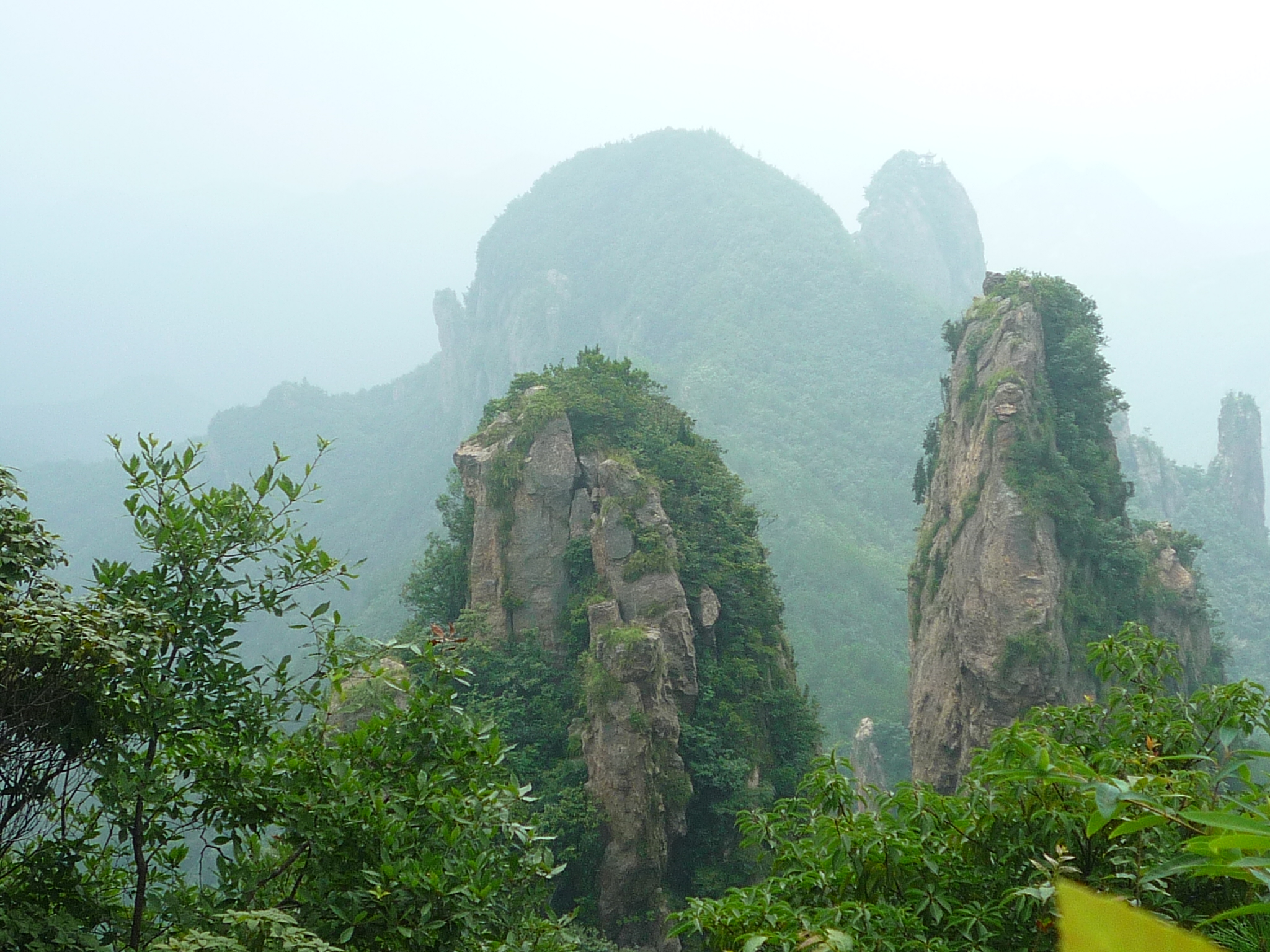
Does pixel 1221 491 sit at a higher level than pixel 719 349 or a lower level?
lower

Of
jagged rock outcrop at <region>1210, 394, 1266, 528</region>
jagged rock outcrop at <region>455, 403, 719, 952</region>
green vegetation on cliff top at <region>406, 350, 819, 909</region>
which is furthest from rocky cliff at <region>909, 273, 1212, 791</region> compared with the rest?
jagged rock outcrop at <region>1210, 394, 1266, 528</region>

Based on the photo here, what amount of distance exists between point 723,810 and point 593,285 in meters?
81.1

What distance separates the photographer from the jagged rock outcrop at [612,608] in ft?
52.2

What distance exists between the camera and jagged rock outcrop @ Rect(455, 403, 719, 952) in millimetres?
15898

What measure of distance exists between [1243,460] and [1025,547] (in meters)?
52.8

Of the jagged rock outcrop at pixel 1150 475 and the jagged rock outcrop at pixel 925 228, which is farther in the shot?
the jagged rock outcrop at pixel 925 228

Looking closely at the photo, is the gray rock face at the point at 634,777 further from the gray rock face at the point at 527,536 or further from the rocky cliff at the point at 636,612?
the gray rock face at the point at 527,536

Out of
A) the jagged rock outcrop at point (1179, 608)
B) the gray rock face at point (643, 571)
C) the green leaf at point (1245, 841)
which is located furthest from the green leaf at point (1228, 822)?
the jagged rock outcrop at point (1179, 608)

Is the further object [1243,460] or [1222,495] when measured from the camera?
[1222,495]

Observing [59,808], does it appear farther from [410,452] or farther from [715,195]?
[715,195]

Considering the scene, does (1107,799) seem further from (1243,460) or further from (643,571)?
(1243,460)

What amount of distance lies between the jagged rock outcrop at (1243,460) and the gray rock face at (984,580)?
A: 47979mm

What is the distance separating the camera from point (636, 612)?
18.7 meters

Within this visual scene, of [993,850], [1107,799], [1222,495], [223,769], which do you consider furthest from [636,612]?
[1222,495]
